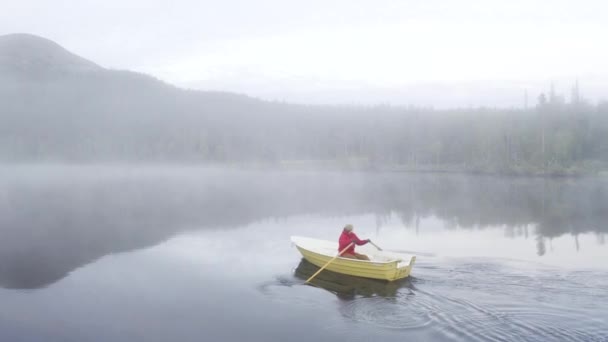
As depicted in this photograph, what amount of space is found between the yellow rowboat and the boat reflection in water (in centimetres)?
16

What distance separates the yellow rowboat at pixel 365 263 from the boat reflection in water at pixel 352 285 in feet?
0.54

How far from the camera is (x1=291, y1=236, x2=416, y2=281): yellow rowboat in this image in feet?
54.2

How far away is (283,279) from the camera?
714 inches

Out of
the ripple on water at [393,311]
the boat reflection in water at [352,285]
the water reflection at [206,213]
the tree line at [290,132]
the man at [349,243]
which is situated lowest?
the ripple on water at [393,311]

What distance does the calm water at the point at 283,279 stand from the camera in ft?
43.5

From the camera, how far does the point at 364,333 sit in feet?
42.4

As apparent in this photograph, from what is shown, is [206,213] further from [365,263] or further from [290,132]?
[290,132]

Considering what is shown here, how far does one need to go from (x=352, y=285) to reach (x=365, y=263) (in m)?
0.83

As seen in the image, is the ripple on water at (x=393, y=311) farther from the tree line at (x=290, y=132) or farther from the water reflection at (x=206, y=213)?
the tree line at (x=290, y=132)

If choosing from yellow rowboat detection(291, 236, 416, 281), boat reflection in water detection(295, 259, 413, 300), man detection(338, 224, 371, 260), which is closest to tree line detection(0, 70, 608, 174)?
yellow rowboat detection(291, 236, 416, 281)

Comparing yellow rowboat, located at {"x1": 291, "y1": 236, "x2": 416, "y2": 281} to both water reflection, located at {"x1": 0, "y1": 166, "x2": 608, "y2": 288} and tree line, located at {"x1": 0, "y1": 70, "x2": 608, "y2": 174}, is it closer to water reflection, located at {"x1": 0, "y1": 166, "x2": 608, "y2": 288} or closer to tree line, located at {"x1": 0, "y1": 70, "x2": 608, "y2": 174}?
water reflection, located at {"x1": 0, "y1": 166, "x2": 608, "y2": 288}

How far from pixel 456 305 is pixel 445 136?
98.7 metres

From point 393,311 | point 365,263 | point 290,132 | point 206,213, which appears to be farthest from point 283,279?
point 290,132

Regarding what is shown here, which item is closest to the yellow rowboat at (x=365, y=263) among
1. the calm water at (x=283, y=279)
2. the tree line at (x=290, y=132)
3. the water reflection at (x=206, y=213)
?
the calm water at (x=283, y=279)
